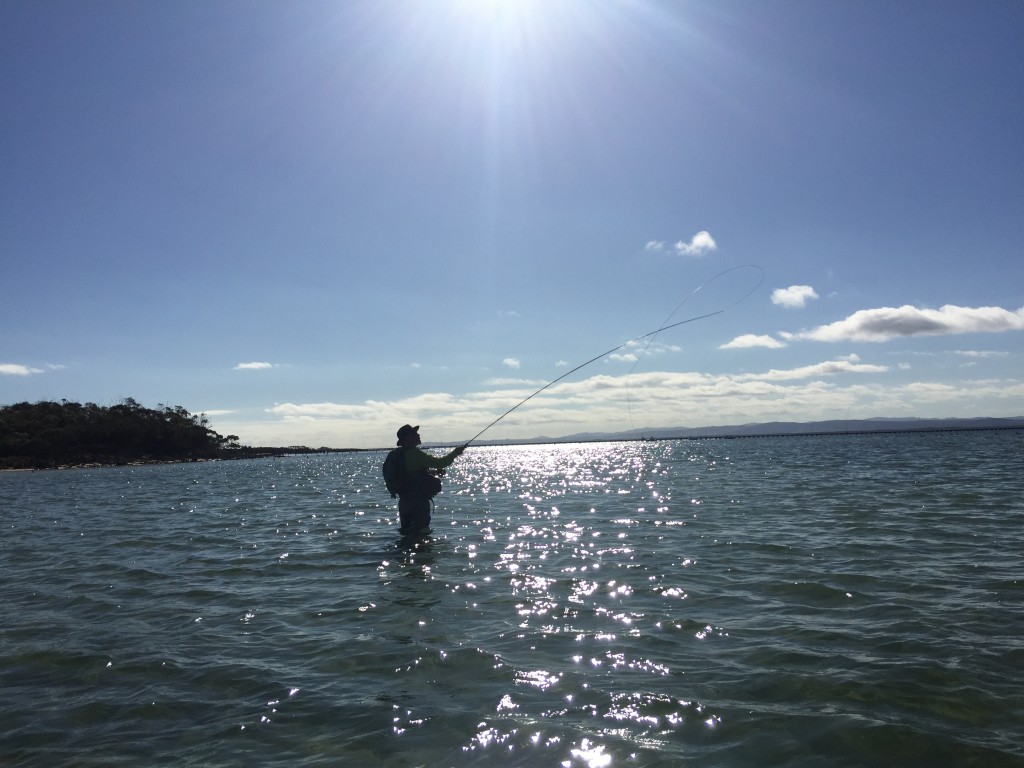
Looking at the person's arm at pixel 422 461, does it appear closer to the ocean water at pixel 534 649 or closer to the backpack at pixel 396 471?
the backpack at pixel 396 471

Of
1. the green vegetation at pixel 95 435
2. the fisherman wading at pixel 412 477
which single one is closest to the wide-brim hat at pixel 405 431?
the fisherman wading at pixel 412 477

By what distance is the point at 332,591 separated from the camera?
1108 cm

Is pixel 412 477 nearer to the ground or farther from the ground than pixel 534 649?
farther from the ground

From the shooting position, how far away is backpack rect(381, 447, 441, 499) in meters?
15.3

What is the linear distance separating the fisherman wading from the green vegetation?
105m

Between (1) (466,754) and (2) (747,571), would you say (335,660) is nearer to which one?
(1) (466,754)

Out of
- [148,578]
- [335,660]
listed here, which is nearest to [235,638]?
[335,660]

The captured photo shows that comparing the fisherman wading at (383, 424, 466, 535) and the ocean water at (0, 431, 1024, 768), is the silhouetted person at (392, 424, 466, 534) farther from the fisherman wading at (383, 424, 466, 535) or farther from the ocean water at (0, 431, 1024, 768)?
the ocean water at (0, 431, 1024, 768)

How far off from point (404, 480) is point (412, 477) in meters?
0.21

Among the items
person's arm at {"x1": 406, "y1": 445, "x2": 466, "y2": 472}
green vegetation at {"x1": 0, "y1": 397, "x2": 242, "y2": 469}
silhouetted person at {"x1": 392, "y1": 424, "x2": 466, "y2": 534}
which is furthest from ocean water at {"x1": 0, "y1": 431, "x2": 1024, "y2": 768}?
green vegetation at {"x1": 0, "y1": 397, "x2": 242, "y2": 469}

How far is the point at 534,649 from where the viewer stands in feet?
25.0

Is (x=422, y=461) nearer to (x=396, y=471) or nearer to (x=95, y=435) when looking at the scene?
(x=396, y=471)

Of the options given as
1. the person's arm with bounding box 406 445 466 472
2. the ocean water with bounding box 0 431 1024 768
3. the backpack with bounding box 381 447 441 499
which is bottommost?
the ocean water with bounding box 0 431 1024 768

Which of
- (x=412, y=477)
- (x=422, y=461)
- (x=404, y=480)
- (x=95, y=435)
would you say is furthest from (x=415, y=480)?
(x=95, y=435)
